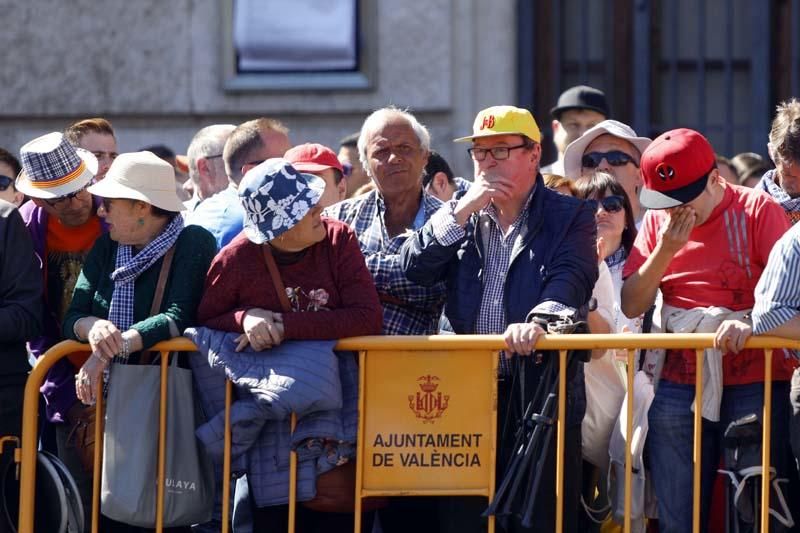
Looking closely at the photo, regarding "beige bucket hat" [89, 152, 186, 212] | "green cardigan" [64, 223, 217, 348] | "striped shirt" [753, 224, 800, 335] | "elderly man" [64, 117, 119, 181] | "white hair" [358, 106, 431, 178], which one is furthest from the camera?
"elderly man" [64, 117, 119, 181]

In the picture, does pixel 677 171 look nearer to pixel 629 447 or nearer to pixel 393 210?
pixel 629 447

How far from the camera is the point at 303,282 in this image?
5.39m

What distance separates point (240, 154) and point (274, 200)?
5.20ft

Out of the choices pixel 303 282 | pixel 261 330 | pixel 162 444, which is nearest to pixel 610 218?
pixel 303 282

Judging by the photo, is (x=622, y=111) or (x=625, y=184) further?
(x=622, y=111)

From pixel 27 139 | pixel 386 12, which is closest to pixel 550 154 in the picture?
pixel 386 12

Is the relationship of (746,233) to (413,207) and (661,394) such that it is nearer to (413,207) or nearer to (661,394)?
(661,394)

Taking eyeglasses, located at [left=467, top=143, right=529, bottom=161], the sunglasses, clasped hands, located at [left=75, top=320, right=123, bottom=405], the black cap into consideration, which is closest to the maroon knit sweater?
clasped hands, located at [left=75, top=320, right=123, bottom=405]

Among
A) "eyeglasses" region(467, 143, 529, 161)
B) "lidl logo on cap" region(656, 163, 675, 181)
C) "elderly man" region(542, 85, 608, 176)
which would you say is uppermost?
"elderly man" region(542, 85, 608, 176)

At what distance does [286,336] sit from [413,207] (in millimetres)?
961

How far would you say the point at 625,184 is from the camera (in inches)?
260

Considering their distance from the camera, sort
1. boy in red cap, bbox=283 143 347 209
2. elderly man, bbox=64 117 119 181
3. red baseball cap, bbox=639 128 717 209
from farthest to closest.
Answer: elderly man, bbox=64 117 119 181 < boy in red cap, bbox=283 143 347 209 < red baseball cap, bbox=639 128 717 209

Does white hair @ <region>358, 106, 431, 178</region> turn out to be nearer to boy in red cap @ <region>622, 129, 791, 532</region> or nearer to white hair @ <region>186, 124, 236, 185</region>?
boy in red cap @ <region>622, 129, 791, 532</region>

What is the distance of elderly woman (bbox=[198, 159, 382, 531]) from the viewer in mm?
5277
